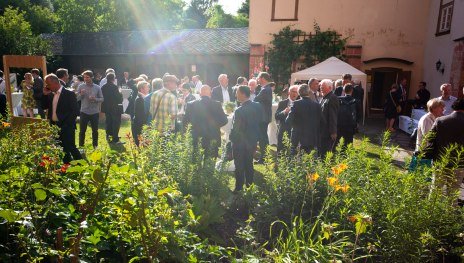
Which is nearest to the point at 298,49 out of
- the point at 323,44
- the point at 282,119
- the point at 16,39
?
the point at 323,44

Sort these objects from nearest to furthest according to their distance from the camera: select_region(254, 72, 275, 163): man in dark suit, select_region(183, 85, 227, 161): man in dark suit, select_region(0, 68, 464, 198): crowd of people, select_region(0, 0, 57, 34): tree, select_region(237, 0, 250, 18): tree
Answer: select_region(0, 68, 464, 198): crowd of people, select_region(183, 85, 227, 161): man in dark suit, select_region(254, 72, 275, 163): man in dark suit, select_region(0, 0, 57, 34): tree, select_region(237, 0, 250, 18): tree

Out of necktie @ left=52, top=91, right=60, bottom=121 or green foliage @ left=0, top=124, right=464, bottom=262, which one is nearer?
green foliage @ left=0, top=124, right=464, bottom=262

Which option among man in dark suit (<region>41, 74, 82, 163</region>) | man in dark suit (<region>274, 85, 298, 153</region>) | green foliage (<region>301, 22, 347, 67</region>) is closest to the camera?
man in dark suit (<region>41, 74, 82, 163</region>)

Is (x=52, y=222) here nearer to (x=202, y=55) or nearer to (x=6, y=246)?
(x=6, y=246)

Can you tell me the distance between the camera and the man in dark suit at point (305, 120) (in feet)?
17.3

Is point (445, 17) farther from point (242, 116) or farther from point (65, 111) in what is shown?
point (65, 111)

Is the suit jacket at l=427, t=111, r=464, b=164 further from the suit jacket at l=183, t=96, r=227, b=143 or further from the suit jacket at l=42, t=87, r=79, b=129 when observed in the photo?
the suit jacket at l=42, t=87, r=79, b=129

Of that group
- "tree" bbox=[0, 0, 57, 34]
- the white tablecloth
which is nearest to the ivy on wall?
the white tablecloth

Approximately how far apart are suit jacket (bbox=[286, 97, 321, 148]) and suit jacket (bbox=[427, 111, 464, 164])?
1.56 m

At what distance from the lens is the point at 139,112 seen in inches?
271

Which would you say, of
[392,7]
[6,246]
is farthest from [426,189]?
[392,7]

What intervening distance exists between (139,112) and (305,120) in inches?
132

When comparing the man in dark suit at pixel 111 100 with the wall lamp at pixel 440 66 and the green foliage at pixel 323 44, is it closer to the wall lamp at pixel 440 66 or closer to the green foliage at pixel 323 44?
the green foliage at pixel 323 44

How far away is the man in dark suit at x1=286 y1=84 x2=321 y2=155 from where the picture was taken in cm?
526
